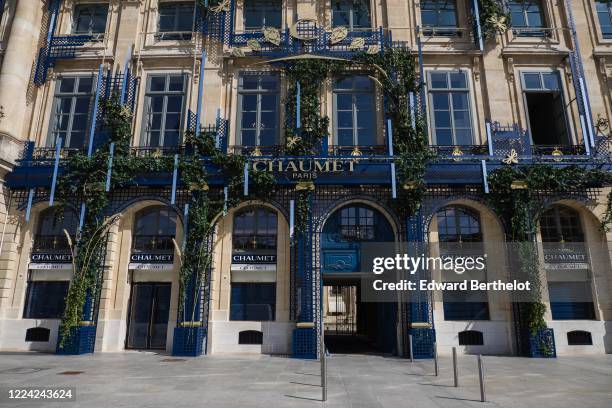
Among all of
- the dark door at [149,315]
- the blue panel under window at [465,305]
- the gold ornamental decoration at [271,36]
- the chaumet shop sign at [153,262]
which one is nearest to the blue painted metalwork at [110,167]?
the chaumet shop sign at [153,262]

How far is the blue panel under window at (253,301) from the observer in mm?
15133

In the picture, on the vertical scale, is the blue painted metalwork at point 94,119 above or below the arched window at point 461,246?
above

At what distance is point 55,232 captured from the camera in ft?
53.3

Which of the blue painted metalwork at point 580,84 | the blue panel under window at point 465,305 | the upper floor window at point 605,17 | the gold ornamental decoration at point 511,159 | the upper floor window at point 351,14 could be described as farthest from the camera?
the upper floor window at point 351,14

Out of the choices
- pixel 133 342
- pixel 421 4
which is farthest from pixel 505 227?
pixel 133 342

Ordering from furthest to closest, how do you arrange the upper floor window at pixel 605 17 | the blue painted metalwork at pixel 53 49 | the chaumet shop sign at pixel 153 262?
the upper floor window at pixel 605 17 → the blue painted metalwork at pixel 53 49 → the chaumet shop sign at pixel 153 262

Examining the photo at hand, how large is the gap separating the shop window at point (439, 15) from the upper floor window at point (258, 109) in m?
6.86

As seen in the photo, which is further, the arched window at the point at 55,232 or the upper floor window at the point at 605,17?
the upper floor window at the point at 605,17

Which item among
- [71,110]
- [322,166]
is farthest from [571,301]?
[71,110]

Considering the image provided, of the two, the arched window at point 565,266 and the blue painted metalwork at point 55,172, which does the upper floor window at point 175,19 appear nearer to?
the blue painted metalwork at point 55,172

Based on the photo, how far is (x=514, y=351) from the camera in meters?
14.4

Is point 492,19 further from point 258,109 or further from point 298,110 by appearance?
point 258,109

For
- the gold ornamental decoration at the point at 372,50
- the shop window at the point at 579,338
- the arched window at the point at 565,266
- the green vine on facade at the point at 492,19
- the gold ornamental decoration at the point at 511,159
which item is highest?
the green vine on facade at the point at 492,19

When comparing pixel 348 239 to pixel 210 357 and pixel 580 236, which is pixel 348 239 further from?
pixel 580 236
